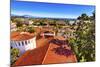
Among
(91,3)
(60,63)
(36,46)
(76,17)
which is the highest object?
(91,3)

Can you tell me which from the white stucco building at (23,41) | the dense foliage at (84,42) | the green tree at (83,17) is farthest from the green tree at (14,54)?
the green tree at (83,17)

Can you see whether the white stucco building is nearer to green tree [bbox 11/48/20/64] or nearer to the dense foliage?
green tree [bbox 11/48/20/64]

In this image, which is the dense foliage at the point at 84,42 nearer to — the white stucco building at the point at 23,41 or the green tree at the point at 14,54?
the white stucco building at the point at 23,41

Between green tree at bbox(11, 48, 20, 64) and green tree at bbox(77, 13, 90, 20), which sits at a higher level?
green tree at bbox(77, 13, 90, 20)

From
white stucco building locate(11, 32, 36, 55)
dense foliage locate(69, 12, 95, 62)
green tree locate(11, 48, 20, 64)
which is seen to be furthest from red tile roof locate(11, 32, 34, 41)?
dense foliage locate(69, 12, 95, 62)

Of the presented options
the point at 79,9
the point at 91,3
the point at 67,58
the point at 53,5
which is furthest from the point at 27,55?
the point at 91,3

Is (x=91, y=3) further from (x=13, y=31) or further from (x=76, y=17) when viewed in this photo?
(x=13, y=31)
